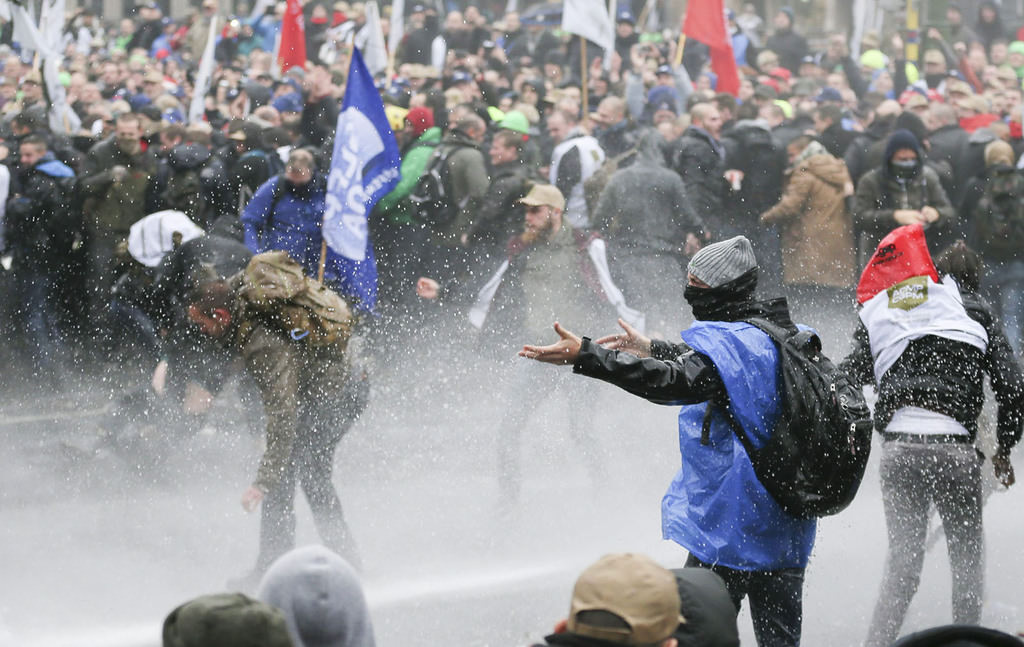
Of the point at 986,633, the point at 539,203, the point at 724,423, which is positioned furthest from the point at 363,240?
the point at 986,633

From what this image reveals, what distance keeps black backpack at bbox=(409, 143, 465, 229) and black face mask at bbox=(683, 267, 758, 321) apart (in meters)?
6.03

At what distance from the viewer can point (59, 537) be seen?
715cm

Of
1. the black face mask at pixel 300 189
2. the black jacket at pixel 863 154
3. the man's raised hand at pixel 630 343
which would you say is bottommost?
the black jacket at pixel 863 154

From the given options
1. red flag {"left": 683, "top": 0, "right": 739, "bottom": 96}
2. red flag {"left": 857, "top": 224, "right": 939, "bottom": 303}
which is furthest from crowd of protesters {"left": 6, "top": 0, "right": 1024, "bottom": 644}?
red flag {"left": 857, "top": 224, "right": 939, "bottom": 303}

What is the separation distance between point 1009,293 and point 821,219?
4.45 ft

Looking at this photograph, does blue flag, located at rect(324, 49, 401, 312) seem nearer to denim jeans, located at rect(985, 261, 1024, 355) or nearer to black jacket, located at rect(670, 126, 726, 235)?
black jacket, located at rect(670, 126, 726, 235)

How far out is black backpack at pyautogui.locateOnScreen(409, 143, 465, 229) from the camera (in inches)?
406

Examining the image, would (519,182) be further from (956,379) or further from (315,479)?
(956,379)

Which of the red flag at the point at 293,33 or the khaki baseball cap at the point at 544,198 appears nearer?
the khaki baseball cap at the point at 544,198

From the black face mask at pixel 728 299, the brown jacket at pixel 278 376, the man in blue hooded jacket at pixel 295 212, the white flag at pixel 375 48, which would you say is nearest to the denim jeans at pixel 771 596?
the black face mask at pixel 728 299

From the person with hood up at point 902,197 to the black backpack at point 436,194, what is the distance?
2.81 m

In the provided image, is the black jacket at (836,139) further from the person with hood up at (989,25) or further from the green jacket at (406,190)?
the person with hood up at (989,25)

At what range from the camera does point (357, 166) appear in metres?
7.53

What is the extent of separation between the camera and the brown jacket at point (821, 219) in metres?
10.6
